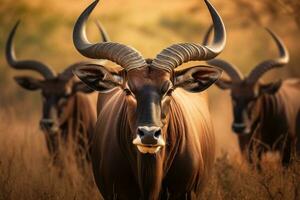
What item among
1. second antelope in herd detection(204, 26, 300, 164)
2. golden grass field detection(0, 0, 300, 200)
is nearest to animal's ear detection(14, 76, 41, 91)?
golden grass field detection(0, 0, 300, 200)

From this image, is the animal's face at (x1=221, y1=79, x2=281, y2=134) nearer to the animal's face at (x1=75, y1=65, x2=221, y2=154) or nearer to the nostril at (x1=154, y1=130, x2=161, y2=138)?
the animal's face at (x1=75, y1=65, x2=221, y2=154)

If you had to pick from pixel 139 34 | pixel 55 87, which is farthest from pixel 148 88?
pixel 139 34

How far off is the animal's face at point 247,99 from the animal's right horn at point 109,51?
5.39 metres

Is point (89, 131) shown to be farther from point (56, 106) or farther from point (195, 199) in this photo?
point (195, 199)

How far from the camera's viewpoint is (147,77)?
6.62m

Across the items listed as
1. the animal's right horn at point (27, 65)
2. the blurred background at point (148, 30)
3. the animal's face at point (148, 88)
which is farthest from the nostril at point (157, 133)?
the blurred background at point (148, 30)

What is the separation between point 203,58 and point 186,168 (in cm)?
101

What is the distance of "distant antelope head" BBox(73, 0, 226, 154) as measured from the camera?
20.7 ft

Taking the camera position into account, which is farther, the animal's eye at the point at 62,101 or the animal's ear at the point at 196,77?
the animal's eye at the point at 62,101

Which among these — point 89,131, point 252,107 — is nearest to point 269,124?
point 252,107

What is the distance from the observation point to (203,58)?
7156mm

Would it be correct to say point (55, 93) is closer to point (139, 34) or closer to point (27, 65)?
point (27, 65)

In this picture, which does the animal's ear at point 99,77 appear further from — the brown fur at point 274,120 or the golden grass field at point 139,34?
Result: the brown fur at point 274,120

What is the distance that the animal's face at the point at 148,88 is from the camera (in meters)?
6.24
